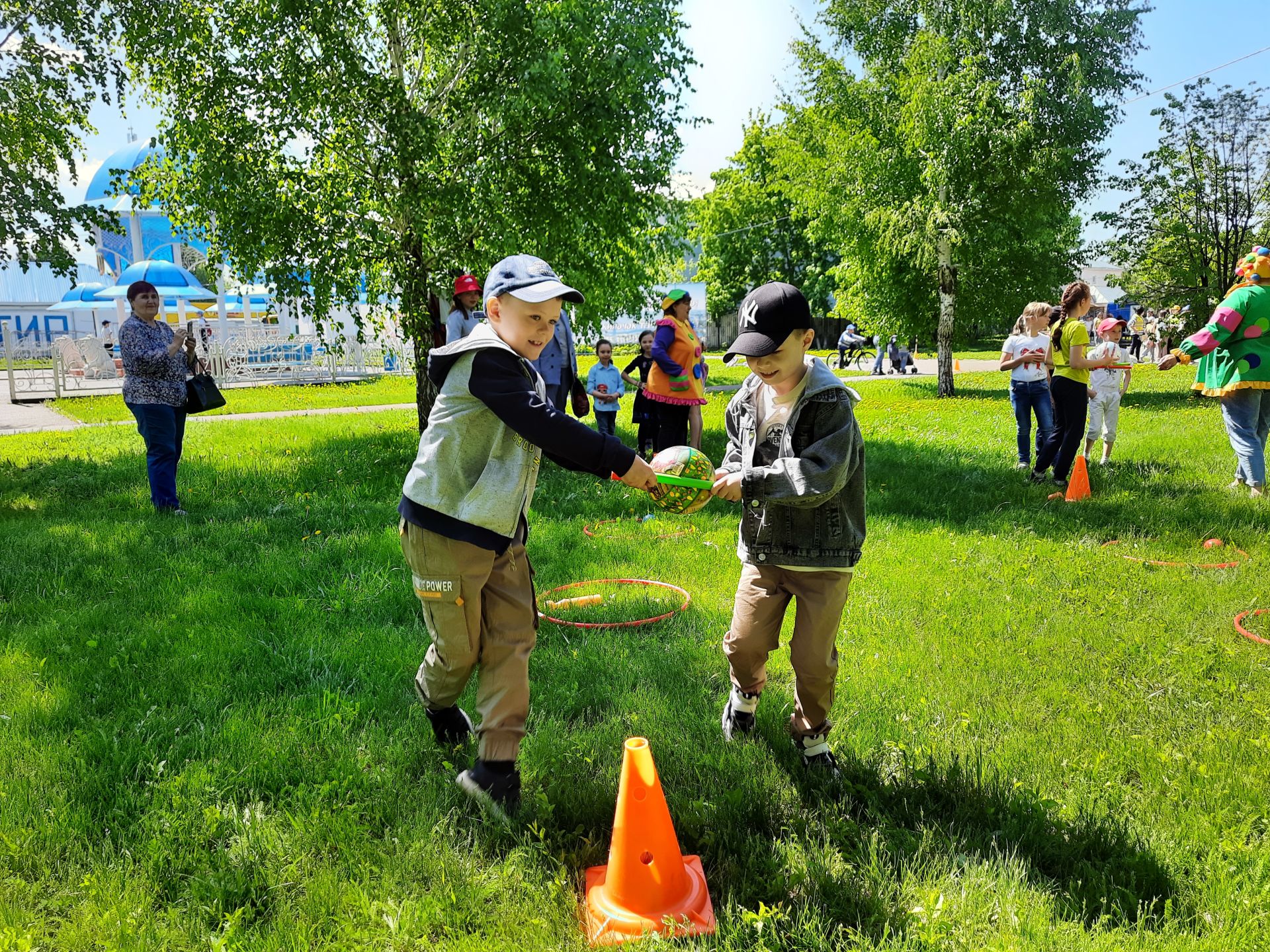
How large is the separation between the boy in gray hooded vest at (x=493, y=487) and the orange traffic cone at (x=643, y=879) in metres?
0.63

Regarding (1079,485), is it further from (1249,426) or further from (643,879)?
(643,879)

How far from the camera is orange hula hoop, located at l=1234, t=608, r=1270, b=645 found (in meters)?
4.84

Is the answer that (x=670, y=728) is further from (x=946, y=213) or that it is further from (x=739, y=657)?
(x=946, y=213)

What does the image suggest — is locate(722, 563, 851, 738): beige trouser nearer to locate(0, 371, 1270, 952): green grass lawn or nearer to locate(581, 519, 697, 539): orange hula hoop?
locate(0, 371, 1270, 952): green grass lawn

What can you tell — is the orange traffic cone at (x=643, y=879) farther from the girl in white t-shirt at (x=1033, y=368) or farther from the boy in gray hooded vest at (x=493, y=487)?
the girl in white t-shirt at (x=1033, y=368)

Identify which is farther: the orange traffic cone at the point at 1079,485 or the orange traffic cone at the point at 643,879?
the orange traffic cone at the point at 1079,485

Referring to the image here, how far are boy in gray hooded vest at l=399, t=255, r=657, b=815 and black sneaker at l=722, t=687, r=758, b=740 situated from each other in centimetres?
106

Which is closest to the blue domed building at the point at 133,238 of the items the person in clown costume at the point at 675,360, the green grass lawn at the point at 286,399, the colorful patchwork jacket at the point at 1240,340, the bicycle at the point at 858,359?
the green grass lawn at the point at 286,399

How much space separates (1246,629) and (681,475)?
3.97 metres

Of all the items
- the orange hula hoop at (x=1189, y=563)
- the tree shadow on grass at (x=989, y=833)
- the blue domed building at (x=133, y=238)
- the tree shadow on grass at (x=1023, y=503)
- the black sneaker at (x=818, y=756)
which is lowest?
the tree shadow on grass at (x=989, y=833)

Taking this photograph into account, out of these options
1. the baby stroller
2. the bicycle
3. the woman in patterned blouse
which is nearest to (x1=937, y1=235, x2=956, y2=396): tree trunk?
the baby stroller

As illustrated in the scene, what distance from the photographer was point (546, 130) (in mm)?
10391

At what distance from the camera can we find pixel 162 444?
25.9ft

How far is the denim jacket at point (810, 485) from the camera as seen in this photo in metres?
3.18
